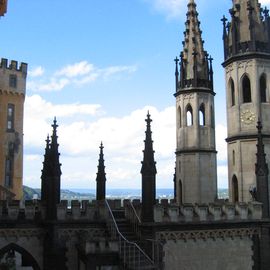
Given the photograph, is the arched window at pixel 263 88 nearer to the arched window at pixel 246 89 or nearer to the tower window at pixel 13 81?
the arched window at pixel 246 89

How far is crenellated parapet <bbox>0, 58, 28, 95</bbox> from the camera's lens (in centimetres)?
5333

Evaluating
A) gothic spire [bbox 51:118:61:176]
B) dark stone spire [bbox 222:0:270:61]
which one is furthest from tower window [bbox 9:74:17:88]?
gothic spire [bbox 51:118:61:176]

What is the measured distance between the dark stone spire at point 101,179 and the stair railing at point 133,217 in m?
4.85

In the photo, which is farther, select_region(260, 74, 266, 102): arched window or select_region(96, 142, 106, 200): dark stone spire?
select_region(260, 74, 266, 102): arched window

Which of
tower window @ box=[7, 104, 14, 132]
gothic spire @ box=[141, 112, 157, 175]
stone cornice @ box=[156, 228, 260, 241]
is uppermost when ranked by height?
tower window @ box=[7, 104, 14, 132]

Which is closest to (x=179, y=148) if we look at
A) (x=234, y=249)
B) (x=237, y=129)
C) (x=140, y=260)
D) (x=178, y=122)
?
(x=178, y=122)

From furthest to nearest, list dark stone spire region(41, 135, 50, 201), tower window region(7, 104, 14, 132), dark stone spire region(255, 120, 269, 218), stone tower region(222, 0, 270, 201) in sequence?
tower window region(7, 104, 14, 132) → stone tower region(222, 0, 270, 201) → dark stone spire region(255, 120, 269, 218) → dark stone spire region(41, 135, 50, 201)

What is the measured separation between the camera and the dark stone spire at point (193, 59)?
124 ft

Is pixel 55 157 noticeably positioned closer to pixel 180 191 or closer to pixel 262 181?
pixel 262 181

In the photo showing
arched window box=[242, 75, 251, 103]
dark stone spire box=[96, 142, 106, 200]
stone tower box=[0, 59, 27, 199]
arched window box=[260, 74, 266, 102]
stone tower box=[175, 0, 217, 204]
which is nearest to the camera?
dark stone spire box=[96, 142, 106, 200]

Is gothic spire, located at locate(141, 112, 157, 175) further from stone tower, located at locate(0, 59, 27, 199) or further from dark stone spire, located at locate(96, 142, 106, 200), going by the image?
stone tower, located at locate(0, 59, 27, 199)

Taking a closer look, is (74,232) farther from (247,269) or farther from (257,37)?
(257,37)

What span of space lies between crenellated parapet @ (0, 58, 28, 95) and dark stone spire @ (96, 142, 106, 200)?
26.5 metres

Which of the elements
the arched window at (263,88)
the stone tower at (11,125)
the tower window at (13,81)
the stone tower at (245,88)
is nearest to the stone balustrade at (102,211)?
the stone tower at (245,88)
